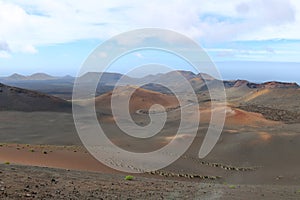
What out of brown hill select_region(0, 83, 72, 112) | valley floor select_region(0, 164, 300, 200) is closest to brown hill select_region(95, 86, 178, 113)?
brown hill select_region(0, 83, 72, 112)

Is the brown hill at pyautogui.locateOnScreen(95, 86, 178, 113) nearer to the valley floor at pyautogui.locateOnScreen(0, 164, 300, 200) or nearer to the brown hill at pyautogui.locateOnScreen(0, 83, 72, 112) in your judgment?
the brown hill at pyautogui.locateOnScreen(0, 83, 72, 112)

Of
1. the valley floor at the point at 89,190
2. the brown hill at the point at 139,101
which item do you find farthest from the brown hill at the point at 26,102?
the valley floor at the point at 89,190

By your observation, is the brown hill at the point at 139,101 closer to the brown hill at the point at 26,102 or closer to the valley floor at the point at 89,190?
the brown hill at the point at 26,102

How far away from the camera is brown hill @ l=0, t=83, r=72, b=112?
3746 centimetres

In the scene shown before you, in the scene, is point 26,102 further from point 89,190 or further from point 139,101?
point 89,190

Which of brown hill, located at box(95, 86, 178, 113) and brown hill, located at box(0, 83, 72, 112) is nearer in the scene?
brown hill, located at box(0, 83, 72, 112)

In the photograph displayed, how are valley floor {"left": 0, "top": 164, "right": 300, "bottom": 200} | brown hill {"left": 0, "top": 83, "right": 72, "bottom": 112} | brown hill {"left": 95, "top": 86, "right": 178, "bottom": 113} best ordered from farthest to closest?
brown hill {"left": 95, "top": 86, "right": 178, "bottom": 113} < brown hill {"left": 0, "top": 83, "right": 72, "bottom": 112} < valley floor {"left": 0, "top": 164, "right": 300, "bottom": 200}

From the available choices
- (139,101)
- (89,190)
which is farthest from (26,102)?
(89,190)

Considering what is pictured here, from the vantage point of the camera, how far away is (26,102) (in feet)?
128

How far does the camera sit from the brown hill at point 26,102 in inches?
1475

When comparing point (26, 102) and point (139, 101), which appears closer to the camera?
point (26, 102)

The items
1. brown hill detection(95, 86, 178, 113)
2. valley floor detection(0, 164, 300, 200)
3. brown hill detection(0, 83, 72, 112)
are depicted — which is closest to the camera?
valley floor detection(0, 164, 300, 200)

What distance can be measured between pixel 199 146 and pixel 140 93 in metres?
43.8

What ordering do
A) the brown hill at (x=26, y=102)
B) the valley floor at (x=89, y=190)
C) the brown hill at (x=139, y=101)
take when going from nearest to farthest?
1. the valley floor at (x=89, y=190)
2. the brown hill at (x=26, y=102)
3. the brown hill at (x=139, y=101)
